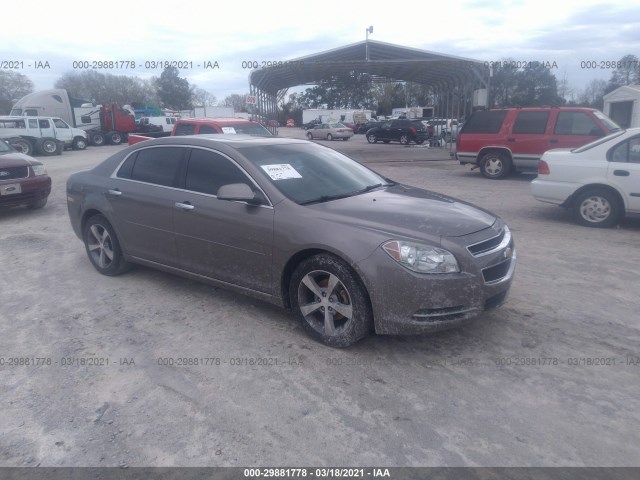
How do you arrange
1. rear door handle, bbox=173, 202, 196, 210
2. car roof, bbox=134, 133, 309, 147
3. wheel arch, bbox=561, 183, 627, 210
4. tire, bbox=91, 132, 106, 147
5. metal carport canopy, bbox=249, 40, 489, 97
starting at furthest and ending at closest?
tire, bbox=91, 132, 106, 147 < metal carport canopy, bbox=249, 40, 489, 97 < wheel arch, bbox=561, 183, 627, 210 < car roof, bbox=134, 133, 309, 147 < rear door handle, bbox=173, 202, 196, 210

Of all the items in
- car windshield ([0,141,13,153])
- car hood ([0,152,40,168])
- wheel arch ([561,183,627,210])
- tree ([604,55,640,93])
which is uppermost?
tree ([604,55,640,93])

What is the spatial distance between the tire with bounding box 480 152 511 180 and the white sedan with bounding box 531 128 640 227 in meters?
5.72

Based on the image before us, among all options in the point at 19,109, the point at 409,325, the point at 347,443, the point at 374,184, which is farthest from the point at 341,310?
the point at 19,109

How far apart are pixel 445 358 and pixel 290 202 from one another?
1.74 metres

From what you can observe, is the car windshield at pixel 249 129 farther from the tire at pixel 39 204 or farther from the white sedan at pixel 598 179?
the white sedan at pixel 598 179

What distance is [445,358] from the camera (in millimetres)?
3953

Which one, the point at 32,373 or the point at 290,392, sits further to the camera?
the point at 32,373

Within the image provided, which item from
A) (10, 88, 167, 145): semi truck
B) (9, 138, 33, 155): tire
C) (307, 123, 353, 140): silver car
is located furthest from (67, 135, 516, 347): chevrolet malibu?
(307, 123, 353, 140): silver car

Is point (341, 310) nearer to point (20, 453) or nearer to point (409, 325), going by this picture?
point (409, 325)

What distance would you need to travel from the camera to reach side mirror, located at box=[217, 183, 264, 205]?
14.2 feet

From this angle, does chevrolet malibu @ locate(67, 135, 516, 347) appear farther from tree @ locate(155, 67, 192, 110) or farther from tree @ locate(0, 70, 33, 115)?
tree @ locate(155, 67, 192, 110)

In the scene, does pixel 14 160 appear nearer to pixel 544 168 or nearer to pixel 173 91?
pixel 544 168

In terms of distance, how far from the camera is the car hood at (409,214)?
3945 mm

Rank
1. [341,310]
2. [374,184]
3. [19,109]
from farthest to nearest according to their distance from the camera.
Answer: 1. [19,109]
2. [374,184]
3. [341,310]
